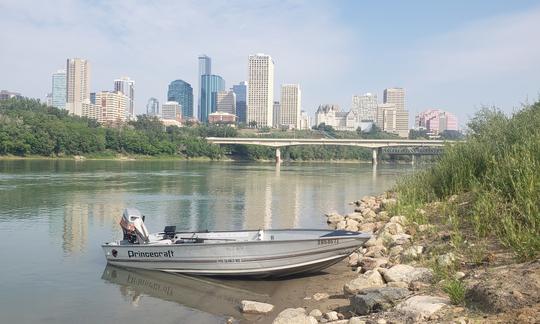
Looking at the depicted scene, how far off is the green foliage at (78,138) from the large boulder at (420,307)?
93.3 m

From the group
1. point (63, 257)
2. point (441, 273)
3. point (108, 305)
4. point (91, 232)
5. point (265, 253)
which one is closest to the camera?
point (441, 273)

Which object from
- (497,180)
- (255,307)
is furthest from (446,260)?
(497,180)

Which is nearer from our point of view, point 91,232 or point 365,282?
point 365,282

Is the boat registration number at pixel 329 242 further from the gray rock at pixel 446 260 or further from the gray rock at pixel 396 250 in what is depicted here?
the gray rock at pixel 446 260

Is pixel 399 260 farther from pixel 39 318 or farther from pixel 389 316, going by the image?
pixel 39 318

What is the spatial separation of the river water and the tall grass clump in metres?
5.55

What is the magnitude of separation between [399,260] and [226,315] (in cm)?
451

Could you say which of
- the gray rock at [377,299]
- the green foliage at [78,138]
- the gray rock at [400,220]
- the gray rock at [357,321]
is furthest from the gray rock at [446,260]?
the green foliage at [78,138]

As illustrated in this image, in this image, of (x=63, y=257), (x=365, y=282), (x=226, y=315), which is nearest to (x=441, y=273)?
(x=365, y=282)

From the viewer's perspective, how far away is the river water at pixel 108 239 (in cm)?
1216

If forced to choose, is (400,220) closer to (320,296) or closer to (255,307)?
(320,296)

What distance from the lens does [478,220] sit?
41.4ft

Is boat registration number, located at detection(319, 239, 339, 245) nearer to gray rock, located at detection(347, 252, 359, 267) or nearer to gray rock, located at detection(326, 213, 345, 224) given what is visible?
gray rock, located at detection(347, 252, 359, 267)

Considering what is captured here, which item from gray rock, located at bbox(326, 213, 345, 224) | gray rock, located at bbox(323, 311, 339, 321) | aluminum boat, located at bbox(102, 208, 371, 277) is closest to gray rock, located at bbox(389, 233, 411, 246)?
aluminum boat, located at bbox(102, 208, 371, 277)
